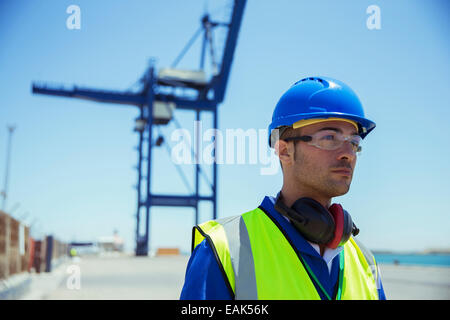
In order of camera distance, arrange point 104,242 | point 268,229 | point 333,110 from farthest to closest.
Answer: point 104,242
point 333,110
point 268,229

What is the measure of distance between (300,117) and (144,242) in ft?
104

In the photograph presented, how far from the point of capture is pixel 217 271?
56.6 inches

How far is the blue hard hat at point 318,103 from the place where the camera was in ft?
5.77

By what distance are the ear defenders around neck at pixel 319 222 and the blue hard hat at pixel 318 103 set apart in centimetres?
35

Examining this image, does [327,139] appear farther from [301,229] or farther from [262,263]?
[262,263]

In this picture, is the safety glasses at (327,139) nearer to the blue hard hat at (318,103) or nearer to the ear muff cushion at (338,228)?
the blue hard hat at (318,103)

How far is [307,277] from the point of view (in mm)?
1534

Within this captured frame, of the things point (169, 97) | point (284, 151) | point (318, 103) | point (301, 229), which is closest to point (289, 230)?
point (301, 229)

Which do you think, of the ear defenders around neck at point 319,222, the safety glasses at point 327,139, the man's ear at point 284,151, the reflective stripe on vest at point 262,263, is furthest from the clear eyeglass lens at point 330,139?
the reflective stripe on vest at point 262,263

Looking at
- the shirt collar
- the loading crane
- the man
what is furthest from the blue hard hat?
the loading crane

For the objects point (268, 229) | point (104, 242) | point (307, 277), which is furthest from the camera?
point (104, 242)

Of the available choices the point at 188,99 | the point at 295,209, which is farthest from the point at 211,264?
the point at 188,99

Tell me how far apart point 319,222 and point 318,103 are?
0.48 meters
